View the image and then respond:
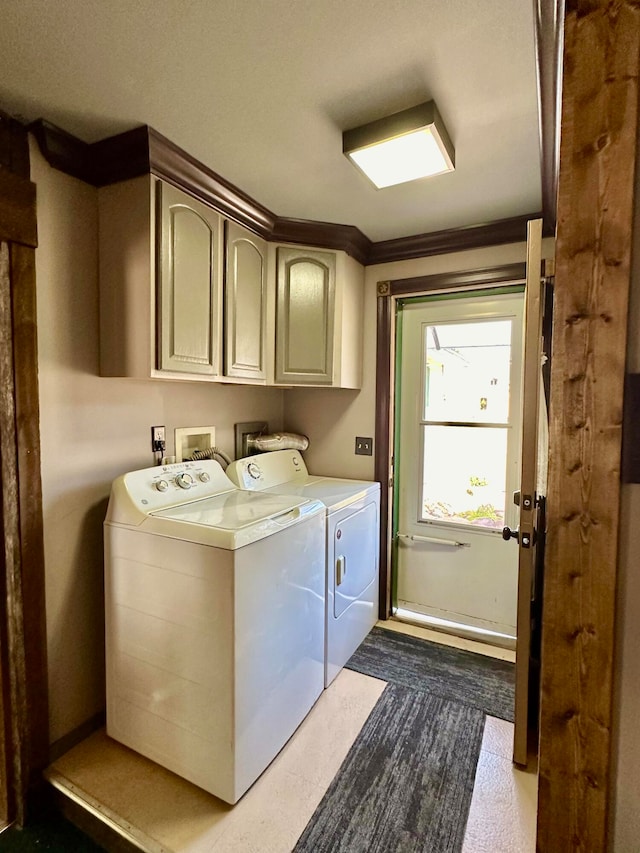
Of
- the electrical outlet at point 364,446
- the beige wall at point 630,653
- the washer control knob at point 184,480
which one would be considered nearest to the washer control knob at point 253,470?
the washer control knob at point 184,480

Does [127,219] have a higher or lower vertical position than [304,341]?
higher

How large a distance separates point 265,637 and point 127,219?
5.31ft

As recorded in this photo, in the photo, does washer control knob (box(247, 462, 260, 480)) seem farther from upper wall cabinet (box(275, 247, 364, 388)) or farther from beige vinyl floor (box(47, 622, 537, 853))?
beige vinyl floor (box(47, 622, 537, 853))

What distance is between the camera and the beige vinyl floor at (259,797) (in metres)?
1.29

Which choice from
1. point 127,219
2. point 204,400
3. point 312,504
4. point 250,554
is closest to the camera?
point 250,554

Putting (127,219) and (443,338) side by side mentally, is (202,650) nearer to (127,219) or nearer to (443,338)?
(127,219)

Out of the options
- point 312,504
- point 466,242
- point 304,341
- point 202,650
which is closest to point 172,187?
point 304,341

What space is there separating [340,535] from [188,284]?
1321 millimetres

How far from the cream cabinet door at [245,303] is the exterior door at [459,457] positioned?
0.92 meters

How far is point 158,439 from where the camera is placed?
191 cm

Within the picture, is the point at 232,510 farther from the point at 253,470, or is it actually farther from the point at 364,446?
the point at 364,446

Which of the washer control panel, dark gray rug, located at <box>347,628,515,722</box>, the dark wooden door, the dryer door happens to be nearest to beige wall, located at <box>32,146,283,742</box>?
the dark wooden door

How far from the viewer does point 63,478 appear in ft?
5.11

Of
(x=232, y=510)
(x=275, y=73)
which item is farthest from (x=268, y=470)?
(x=275, y=73)
